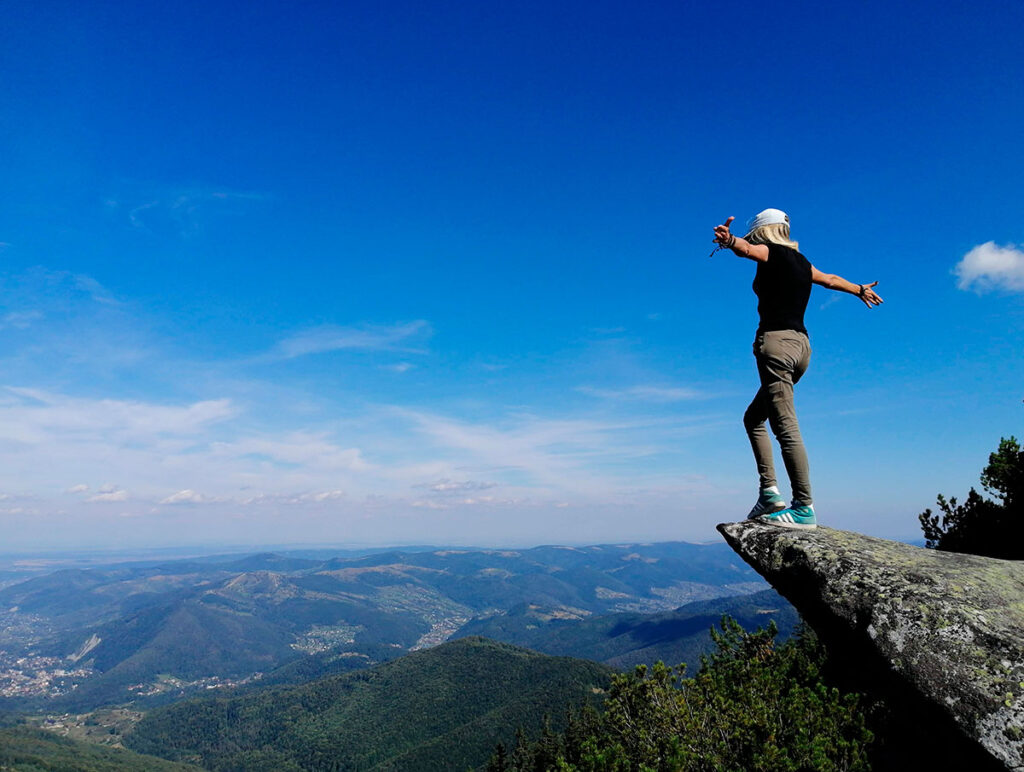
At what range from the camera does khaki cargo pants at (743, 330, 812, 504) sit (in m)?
6.36

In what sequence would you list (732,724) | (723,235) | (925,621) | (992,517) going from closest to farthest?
(925,621) → (723,235) → (732,724) → (992,517)

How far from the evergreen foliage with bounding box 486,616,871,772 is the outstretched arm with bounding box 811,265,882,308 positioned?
838 centimetres

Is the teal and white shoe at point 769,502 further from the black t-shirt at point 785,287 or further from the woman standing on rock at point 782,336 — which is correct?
the black t-shirt at point 785,287

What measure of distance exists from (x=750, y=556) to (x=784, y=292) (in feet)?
10.5

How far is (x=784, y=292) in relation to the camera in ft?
21.2

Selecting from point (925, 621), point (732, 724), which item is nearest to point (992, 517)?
point (732, 724)

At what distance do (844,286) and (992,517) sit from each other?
2088 cm

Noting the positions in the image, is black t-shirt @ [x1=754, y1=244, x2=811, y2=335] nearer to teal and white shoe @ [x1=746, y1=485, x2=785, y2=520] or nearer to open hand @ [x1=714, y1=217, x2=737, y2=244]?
open hand @ [x1=714, y1=217, x2=737, y2=244]

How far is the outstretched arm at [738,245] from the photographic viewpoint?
6.09 meters

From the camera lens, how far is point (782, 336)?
6434 millimetres

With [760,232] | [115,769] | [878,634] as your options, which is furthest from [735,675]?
[115,769]

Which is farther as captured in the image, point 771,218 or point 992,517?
point 992,517

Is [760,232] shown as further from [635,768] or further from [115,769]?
[115,769]

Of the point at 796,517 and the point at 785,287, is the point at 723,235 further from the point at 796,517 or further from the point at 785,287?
the point at 796,517
